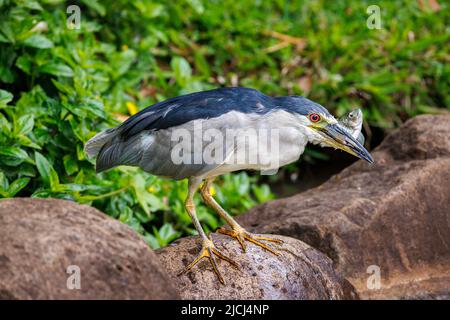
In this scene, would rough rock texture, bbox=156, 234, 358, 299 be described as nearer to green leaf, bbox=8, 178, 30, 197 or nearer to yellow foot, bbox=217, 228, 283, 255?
yellow foot, bbox=217, 228, 283, 255

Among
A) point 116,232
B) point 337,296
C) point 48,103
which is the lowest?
point 337,296

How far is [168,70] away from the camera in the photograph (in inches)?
306

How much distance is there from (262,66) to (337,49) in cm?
84

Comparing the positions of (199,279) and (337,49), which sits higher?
(337,49)

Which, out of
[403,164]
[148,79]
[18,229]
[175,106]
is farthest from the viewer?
[148,79]

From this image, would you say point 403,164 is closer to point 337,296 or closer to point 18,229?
point 337,296

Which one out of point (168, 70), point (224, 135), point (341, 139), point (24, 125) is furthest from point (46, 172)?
point (168, 70)

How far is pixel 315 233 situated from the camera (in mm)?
4637

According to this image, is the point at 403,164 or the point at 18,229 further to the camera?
the point at 403,164

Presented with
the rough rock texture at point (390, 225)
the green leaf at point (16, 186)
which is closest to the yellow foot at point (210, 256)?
the rough rock texture at point (390, 225)

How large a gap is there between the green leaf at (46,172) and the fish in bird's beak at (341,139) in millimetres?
1747

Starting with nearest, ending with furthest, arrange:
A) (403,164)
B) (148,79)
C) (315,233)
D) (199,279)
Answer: (199,279) → (315,233) → (403,164) → (148,79)

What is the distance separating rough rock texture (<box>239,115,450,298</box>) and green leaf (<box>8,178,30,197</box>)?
5.06ft
